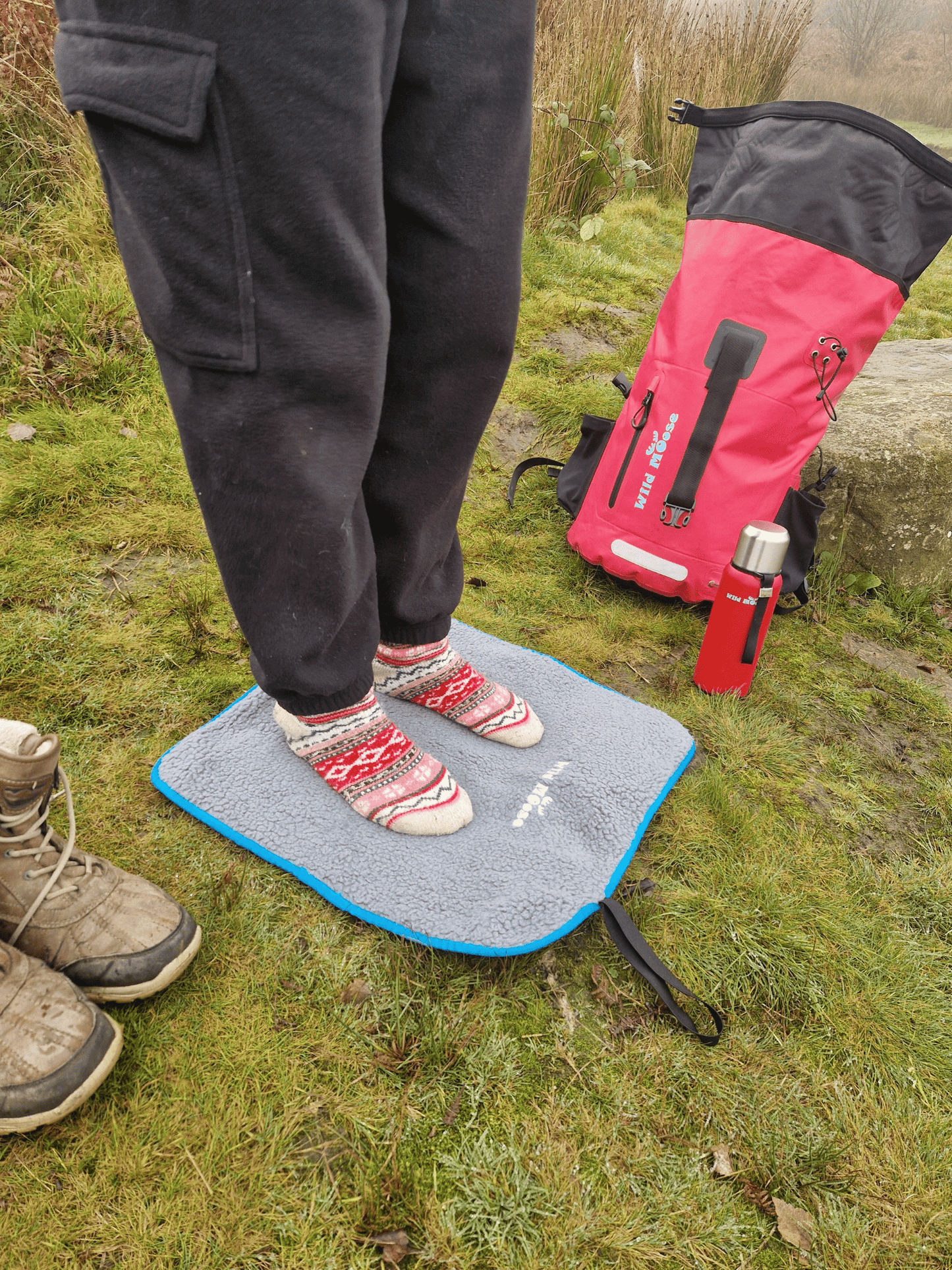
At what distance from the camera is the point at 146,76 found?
0.75 metres

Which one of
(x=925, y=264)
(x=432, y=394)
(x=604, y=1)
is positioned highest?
(x=604, y=1)

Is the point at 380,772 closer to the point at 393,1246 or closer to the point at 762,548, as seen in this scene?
the point at 393,1246

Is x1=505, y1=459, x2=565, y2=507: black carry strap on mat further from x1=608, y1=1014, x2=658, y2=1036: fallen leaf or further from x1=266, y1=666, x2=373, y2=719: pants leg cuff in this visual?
x1=608, y1=1014, x2=658, y2=1036: fallen leaf

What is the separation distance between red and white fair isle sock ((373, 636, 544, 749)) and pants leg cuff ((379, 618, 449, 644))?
0.02 metres

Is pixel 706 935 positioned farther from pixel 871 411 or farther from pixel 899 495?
pixel 871 411

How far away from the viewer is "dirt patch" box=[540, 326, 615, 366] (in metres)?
3.29

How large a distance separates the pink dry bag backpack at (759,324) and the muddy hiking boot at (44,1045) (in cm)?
161

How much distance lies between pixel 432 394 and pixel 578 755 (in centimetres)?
78

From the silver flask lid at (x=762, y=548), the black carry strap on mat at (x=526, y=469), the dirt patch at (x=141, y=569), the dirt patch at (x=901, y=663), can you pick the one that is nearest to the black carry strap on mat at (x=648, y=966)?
the silver flask lid at (x=762, y=548)

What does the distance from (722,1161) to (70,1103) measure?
0.83m

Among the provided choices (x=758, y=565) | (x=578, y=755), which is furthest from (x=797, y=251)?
(x=578, y=755)

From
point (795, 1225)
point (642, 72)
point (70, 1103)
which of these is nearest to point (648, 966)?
point (795, 1225)

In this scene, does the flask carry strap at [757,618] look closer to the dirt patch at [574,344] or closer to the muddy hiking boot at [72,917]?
the muddy hiking boot at [72,917]

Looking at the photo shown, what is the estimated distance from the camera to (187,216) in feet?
2.68
